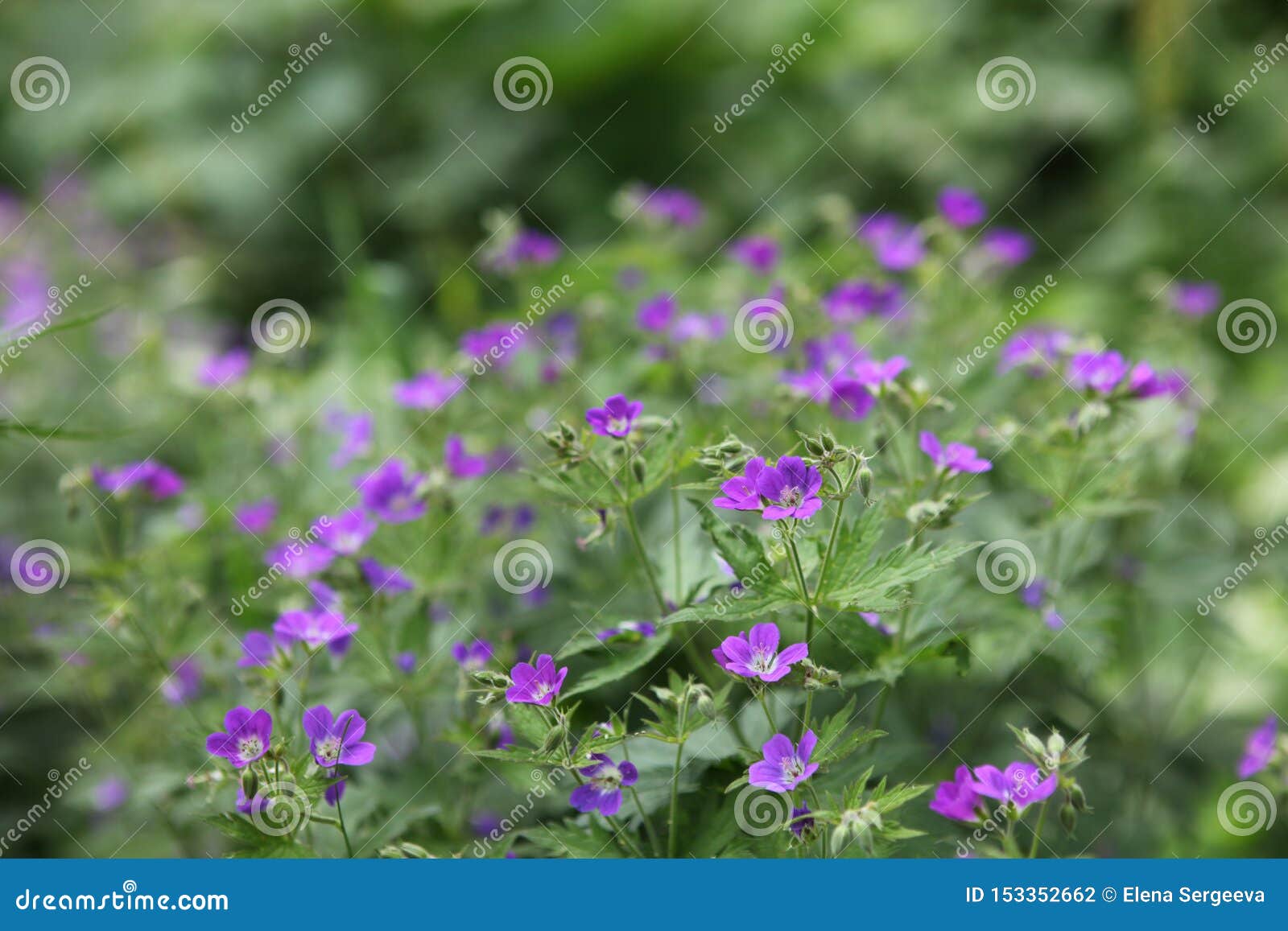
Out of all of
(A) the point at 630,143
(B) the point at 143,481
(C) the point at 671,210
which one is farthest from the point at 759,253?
(A) the point at 630,143

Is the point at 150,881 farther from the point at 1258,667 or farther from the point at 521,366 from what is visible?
the point at 1258,667

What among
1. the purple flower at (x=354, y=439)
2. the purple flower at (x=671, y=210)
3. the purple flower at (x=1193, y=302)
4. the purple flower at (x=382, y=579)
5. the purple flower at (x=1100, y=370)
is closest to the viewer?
the purple flower at (x=1100, y=370)

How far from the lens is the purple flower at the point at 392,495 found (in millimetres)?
1918

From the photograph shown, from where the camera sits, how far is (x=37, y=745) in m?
2.66

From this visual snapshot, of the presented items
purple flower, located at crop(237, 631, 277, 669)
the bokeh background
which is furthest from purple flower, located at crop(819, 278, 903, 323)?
the bokeh background

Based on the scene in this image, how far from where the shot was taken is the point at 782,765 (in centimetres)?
134

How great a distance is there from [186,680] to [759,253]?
1447 millimetres

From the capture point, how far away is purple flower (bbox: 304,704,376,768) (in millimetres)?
1436

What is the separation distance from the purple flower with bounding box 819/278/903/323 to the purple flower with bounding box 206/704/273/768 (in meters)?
1.32

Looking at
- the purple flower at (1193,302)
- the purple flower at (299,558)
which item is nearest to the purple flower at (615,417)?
the purple flower at (299,558)

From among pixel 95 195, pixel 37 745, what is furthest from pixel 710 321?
pixel 95 195

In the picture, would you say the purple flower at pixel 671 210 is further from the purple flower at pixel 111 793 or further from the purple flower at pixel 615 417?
the purple flower at pixel 111 793

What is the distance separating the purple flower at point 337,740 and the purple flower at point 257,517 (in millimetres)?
753

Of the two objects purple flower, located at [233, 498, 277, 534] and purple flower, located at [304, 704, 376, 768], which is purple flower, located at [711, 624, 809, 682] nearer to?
purple flower, located at [304, 704, 376, 768]
